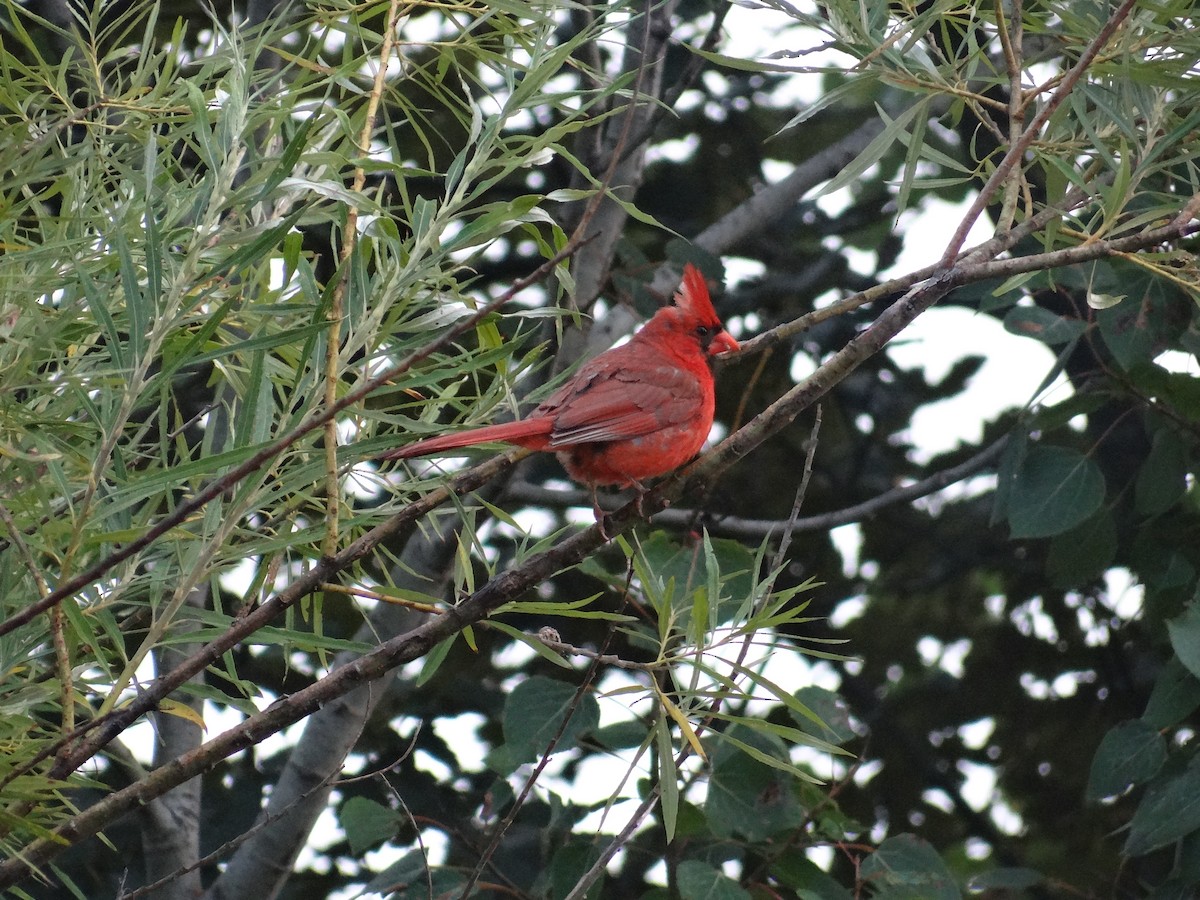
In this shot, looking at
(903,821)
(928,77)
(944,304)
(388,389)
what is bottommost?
(903,821)

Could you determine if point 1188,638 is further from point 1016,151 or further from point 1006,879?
point 1016,151

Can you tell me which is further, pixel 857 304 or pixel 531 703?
pixel 531 703

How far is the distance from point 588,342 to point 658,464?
3.14 ft

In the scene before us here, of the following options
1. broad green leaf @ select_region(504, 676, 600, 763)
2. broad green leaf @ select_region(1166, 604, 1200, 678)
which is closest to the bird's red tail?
broad green leaf @ select_region(504, 676, 600, 763)

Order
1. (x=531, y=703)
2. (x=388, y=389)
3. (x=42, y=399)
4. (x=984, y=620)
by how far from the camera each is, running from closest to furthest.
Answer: (x=388, y=389) < (x=42, y=399) < (x=531, y=703) < (x=984, y=620)

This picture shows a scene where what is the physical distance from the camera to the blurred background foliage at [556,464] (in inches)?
66.7

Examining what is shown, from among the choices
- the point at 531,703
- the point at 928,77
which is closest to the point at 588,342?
the point at 531,703

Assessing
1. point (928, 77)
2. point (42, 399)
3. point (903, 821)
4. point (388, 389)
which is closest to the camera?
point (388, 389)

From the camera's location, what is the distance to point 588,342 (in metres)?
4.15

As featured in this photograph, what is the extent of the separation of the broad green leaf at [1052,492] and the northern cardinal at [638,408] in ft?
2.63

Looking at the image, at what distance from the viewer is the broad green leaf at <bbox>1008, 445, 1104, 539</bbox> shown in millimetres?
3330

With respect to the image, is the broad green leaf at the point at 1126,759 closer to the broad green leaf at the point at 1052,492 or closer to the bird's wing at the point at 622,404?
the broad green leaf at the point at 1052,492

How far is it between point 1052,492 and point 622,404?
3.64ft

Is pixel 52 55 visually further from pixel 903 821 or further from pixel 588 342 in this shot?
pixel 903 821
